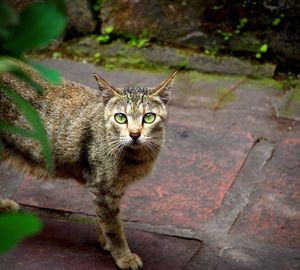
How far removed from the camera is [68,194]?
358 centimetres

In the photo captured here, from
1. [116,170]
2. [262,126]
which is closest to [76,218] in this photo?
[116,170]

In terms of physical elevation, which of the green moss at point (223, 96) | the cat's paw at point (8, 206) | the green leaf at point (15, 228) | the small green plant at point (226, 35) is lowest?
the cat's paw at point (8, 206)

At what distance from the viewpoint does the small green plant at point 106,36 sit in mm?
5227

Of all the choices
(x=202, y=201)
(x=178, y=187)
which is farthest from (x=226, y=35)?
(x=202, y=201)

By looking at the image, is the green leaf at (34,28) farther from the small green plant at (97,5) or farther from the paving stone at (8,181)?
the small green plant at (97,5)

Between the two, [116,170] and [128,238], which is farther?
[128,238]

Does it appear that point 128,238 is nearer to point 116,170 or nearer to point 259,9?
point 116,170

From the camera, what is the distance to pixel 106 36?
5246mm

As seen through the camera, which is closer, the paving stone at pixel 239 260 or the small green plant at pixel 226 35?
the paving stone at pixel 239 260

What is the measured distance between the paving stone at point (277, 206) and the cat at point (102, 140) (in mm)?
656

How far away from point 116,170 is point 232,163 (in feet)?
3.47

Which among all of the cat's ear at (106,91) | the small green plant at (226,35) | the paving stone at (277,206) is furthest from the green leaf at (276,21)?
the cat's ear at (106,91)

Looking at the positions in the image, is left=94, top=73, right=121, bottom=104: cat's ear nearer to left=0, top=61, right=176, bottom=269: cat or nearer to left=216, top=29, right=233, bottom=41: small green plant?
left=0, top=61, right=176, bottom=269: cat

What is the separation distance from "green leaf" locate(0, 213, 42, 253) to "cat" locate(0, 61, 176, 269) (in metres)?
2.00
